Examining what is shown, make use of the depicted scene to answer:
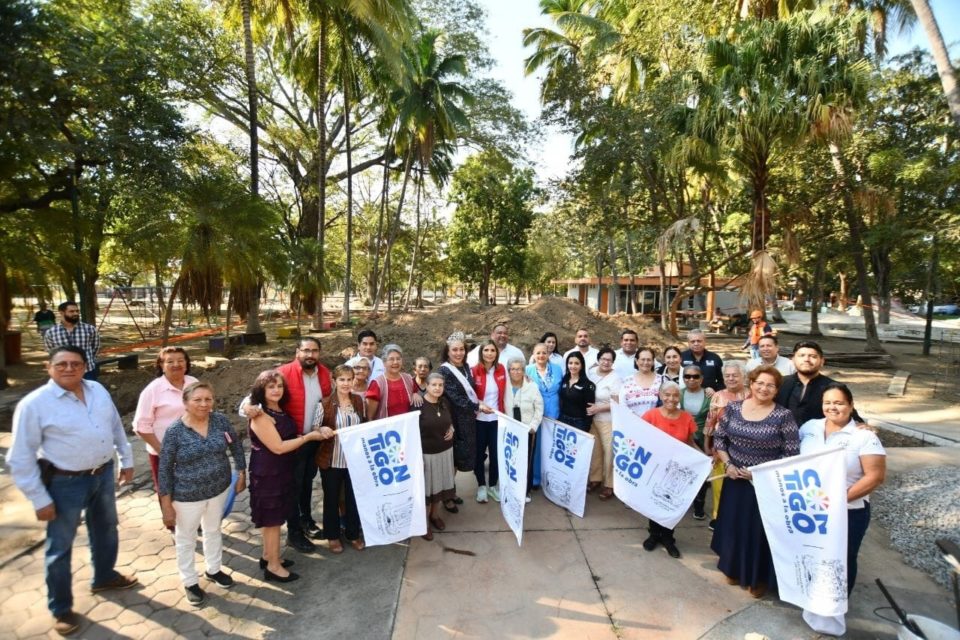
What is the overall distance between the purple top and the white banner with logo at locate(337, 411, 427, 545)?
8.10 feet

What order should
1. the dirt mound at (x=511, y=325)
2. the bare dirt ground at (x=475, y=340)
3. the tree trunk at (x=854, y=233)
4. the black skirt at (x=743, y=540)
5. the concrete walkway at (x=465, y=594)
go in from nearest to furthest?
the concrete walkway at (x=465, y=594) → the black skirt at (x=743, y=540) → the bare dirt ground at (x=475, y=340) → the dirt mound at (x=511, y=325) → the tree trunk at (x=854, y=233)

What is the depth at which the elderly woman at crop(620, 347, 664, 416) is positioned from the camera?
4320 mm

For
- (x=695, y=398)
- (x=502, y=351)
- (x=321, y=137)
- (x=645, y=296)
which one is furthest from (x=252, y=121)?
(x=645, y=296)

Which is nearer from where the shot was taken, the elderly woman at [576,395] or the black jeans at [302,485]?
the black jeans at [302,485]

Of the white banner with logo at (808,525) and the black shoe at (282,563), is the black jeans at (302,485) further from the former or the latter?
the white banner with logo at (808,525)

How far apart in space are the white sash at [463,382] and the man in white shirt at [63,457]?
100 inches

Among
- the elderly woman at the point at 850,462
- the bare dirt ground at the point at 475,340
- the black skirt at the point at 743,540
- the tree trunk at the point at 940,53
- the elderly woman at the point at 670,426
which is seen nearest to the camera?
the elderly woman at the point at 850,462

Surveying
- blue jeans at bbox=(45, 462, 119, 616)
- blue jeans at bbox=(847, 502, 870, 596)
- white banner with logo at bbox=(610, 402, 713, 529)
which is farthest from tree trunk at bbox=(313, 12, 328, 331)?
blue jeans at bbox=(847, 502, 870, 596)

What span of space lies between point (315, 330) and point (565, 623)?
1601 centimetres

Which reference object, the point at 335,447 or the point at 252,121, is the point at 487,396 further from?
the point at 252,121

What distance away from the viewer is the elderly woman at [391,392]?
3.87 metres

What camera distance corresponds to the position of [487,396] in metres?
4.41

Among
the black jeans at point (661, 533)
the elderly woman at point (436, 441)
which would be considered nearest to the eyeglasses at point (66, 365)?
the elderly woman at point (436, 441)

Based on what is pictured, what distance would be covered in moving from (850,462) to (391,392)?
3.42 m
